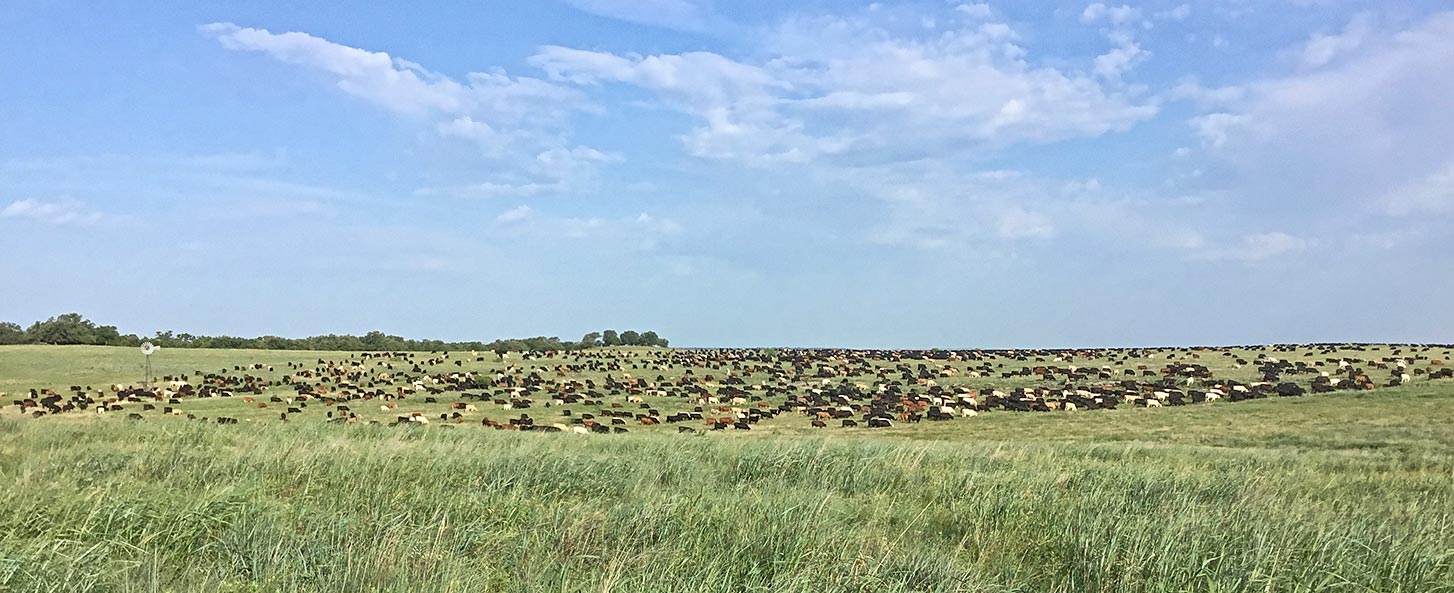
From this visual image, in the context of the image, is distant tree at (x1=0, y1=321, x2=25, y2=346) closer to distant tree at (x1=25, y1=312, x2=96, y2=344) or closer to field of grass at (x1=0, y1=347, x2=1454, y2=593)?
distant tree at (x1=25, y1=312, x2=96, y2=344)

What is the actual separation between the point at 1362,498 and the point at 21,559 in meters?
13.9

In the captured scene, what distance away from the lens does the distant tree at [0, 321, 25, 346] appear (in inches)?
2658

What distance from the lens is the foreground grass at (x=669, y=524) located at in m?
5.88

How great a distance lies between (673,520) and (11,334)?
266ft

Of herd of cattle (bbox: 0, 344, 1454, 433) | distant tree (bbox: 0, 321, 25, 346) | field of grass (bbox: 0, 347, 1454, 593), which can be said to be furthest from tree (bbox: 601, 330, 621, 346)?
field of grass (bbox: 0, 347, 1454, 593)

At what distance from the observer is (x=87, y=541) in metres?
6.37

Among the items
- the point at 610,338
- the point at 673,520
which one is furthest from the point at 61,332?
the point at 673,520

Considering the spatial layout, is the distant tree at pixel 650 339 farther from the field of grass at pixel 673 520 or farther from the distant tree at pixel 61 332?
the field of grass at pixel 673 520

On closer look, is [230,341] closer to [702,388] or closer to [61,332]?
[61,332]

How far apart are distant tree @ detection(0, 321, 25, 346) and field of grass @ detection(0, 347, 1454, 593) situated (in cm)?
6789

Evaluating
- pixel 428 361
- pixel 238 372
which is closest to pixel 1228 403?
pixel 428 361

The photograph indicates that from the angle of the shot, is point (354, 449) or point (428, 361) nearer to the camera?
point (354, 449)

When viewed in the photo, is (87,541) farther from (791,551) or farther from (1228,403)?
(1228,403)

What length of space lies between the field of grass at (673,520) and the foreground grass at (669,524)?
0.03 metres
